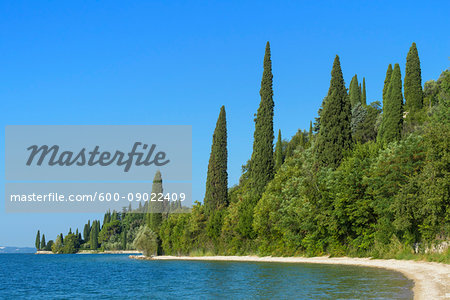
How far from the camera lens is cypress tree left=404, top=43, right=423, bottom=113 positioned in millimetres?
61656

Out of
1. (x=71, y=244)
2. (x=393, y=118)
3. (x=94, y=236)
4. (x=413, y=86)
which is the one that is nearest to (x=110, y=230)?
(x=94, y=236)

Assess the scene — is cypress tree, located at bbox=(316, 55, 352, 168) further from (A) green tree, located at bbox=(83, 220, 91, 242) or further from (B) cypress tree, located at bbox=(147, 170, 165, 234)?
(A) green tree, located at bbox=(83, 220, 91, 242)

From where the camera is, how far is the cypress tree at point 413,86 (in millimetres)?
61656

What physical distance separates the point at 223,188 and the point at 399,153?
34123mm

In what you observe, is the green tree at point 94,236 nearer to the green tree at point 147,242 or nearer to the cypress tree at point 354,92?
the green tree at point 147,242

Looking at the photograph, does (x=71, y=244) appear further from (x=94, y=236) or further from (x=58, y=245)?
(x=94, y=236)

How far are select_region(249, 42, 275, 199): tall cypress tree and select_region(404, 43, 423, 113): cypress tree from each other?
18.7 m

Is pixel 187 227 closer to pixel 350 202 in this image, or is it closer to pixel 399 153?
pixel 350 202

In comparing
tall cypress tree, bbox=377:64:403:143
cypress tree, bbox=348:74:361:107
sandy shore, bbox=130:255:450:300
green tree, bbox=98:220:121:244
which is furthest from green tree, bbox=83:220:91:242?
tall cypress tree, bbox=377:64:403:143

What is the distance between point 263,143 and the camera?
5562cm

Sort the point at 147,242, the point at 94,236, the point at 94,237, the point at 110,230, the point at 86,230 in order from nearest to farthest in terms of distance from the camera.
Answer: the point at 147,242
the point at 110,230
the point at 94,236
the point at 94,237
the point at 86,230

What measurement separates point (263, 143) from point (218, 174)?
34.0ft

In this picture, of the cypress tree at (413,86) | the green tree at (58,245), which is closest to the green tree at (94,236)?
the green tree at (58,245)

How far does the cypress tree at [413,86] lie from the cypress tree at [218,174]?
2462 cm
